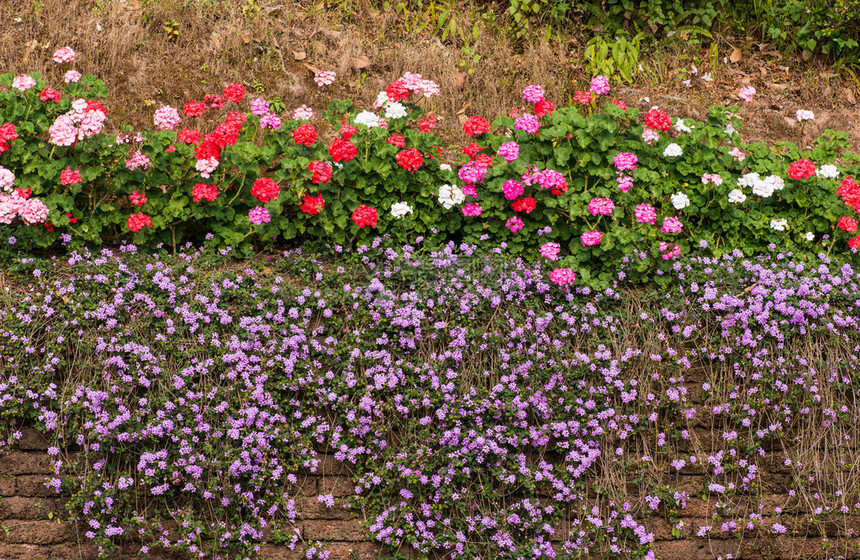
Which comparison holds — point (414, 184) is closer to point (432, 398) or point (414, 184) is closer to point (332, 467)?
point (432, 398)

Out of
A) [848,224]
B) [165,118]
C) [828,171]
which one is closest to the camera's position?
[165,118]

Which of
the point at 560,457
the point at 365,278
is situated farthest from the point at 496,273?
the point at 560,457

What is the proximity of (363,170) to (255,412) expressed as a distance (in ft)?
4.91

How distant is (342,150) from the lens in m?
3.91

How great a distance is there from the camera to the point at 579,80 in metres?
6.18

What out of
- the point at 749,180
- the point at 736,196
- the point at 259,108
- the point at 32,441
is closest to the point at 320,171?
the point at 259,108

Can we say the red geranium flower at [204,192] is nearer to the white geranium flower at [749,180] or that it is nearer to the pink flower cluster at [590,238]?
the pink flower cluster at [590,238]

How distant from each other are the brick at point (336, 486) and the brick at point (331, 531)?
136 millimetres

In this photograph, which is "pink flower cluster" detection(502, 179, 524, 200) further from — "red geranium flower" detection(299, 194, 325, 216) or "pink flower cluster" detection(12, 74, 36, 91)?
"pink flower cluster" detection(12, 74, 36, 91)

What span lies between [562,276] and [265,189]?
1671 millimetres

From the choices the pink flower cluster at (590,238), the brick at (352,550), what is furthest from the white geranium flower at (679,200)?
the brick at (352,550)

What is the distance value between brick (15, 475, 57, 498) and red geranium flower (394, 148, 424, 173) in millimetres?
2371

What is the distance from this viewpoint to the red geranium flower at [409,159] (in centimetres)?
402

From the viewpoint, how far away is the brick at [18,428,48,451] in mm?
3328
